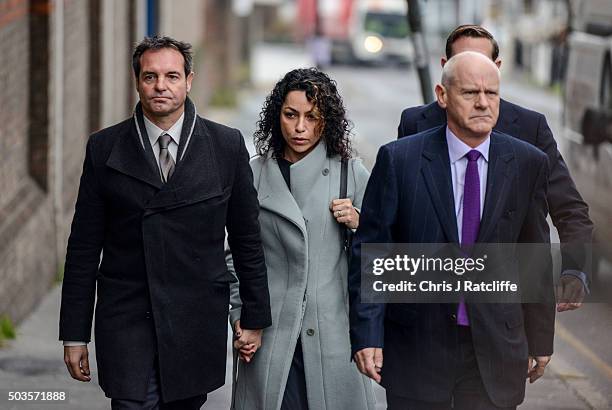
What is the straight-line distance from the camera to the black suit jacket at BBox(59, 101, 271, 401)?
17.8 feet

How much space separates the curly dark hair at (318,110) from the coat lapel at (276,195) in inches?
2.8

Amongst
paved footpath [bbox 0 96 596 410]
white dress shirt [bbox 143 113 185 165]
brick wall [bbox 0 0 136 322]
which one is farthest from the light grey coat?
brick wall [bbox 0 0 136 322]

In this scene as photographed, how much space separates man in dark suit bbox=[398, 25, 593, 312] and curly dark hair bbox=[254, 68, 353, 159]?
37 cm

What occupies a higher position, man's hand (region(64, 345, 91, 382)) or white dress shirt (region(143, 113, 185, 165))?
white dress shirt (region(143, 113, 185, 165))

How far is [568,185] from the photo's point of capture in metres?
5.95

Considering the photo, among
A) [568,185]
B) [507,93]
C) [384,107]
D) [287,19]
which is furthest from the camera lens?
[287,19]

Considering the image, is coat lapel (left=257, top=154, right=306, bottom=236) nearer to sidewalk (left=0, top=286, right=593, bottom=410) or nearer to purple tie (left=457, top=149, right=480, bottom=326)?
purple tie (left=457, top=149, right=480, bottom=326)

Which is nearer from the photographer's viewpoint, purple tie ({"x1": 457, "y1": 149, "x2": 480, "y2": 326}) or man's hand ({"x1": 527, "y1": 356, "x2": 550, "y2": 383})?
purple tie ({"x1": 457, "y1": 149, "x2": 480, "y2": 326})

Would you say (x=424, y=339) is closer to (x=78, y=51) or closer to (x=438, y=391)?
(x=438, y=391)

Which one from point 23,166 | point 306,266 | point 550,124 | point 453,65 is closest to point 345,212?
point 306,266

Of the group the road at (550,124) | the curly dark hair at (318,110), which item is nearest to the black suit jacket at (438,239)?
the curly dark hair at (318,110)

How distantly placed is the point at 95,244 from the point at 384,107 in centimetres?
3292

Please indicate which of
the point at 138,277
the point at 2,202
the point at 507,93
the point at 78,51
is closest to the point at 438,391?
the point at 138,277

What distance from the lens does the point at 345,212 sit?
5.81 meters
